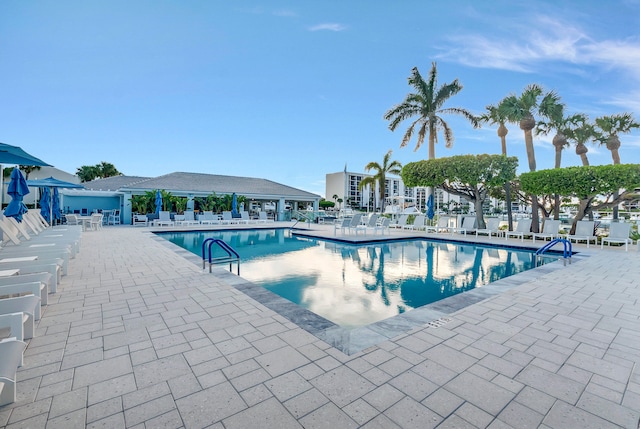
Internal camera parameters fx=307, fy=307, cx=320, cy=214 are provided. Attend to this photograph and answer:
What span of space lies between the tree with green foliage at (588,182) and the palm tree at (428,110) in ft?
19.4

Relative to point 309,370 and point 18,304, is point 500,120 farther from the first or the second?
point 18,304

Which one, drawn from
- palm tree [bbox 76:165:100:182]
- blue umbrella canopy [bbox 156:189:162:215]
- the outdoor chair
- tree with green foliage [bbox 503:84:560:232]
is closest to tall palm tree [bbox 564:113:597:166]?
tree with green foliage [bbox 503:84:560:232]

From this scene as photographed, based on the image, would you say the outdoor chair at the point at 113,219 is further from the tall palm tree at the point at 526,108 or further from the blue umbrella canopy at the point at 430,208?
the tall palm tree at the point at 526,108

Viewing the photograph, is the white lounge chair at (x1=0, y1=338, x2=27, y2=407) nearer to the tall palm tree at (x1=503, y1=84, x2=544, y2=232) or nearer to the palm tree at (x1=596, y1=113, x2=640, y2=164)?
the tall palm tree at (x1=503, y1=84, x2=544, y2=232)

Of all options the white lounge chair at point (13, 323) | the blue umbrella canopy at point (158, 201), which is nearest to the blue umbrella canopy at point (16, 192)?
the white lounge chair at point (13, 323)

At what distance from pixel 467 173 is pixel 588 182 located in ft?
15.2

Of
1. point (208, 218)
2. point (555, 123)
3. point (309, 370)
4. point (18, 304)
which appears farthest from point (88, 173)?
point (555, 123)

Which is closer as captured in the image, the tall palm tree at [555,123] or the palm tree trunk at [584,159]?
the tall palm tree at [555,123]

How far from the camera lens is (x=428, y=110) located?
1889 cm

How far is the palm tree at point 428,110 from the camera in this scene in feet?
61.0

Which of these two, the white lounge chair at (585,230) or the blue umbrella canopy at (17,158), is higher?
the blue umbrella canopy at (17,158)

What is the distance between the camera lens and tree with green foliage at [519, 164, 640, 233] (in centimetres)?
1160

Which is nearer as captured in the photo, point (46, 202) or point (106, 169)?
point (46, 202)

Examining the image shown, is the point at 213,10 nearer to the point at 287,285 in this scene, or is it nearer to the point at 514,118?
the point at 287,285
